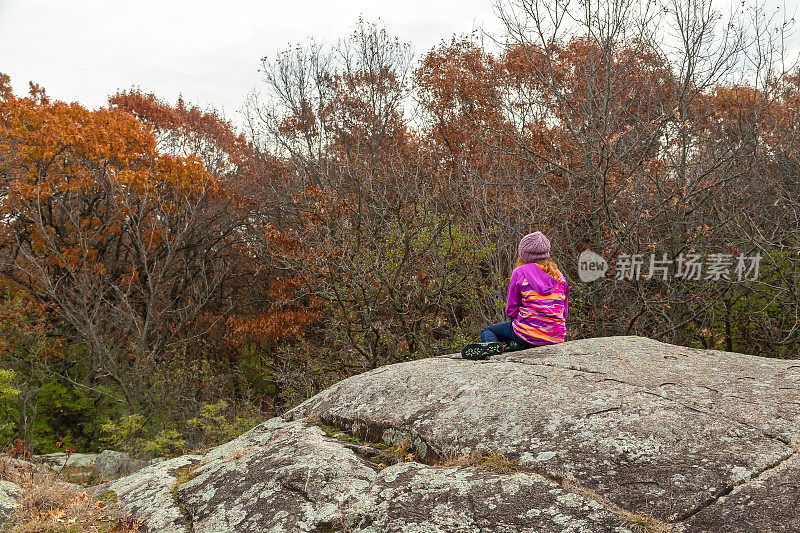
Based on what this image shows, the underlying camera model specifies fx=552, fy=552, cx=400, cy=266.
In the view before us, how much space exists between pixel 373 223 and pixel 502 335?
6.75m

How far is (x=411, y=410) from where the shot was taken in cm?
432

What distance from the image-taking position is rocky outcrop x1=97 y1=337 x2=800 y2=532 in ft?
9.85

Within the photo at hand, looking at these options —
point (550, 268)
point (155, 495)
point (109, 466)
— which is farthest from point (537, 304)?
point (109, 466)

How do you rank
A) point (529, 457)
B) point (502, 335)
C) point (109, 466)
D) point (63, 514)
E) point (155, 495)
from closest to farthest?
point (529, 457) → point (63, 514) → point (155, 495) → point (502, 335) → point (109, 466)

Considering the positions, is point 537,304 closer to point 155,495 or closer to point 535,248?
point 535,248

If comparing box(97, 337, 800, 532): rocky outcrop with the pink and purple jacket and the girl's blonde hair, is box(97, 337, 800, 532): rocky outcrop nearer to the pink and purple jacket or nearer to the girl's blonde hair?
the pink and purple jacket

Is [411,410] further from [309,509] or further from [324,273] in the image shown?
[324,273]

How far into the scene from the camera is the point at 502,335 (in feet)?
19.5

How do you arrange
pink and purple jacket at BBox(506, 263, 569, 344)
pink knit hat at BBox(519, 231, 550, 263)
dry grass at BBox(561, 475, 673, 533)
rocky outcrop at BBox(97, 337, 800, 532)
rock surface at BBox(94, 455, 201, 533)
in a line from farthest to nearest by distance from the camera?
pink knit hat at BBox(519, 231, 550, 263)
pink and purple jacket at BBox(506, 263, 569, 344)
rock surface at BBox(94, 455, 201, 533)
rocky outcrop at BBox(97, 337, 800, 532)
dry grass at BBox(561, 475, 673, 533)

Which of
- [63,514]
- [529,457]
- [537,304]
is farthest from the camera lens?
[537,304]

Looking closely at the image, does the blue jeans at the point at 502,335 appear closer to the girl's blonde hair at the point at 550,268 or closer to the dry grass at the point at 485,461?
the girl's blonde hair at the point at 550,268

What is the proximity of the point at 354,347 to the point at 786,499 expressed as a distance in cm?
904

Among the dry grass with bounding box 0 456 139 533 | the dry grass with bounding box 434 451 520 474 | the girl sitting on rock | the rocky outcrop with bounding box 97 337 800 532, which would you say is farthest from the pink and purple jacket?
the dry grass with bounding box 0 456 139 533

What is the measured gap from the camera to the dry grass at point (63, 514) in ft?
12.3
